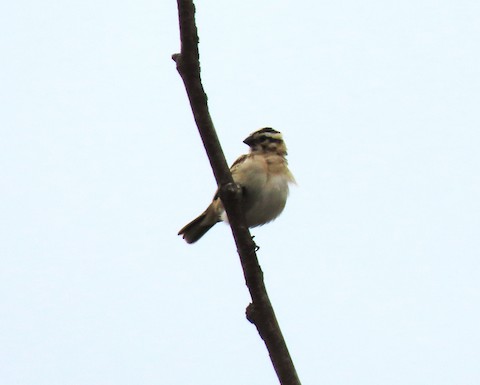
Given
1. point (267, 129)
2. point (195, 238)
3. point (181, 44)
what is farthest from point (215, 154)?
point (195, 238)

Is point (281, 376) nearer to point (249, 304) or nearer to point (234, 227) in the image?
point (249, 304)

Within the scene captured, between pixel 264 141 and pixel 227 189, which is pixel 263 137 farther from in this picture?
pixel 227 189

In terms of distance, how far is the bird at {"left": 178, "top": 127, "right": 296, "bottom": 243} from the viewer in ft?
23.6

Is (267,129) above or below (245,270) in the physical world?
above

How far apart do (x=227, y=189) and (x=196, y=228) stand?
483cm

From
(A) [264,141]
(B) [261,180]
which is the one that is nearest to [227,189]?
(B) [261,180]

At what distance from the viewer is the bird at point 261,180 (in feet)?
23.6

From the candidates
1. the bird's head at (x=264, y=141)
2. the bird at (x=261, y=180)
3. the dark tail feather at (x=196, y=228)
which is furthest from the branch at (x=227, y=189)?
the dark tail feather at (x=196, y=228)

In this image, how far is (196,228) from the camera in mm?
8453

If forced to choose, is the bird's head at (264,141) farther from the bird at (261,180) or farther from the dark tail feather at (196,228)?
the dark tail feather at (196,228)

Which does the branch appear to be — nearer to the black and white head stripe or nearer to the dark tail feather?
the black and white head stripe

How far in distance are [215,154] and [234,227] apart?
0.37m

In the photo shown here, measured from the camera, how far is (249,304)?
3.84m

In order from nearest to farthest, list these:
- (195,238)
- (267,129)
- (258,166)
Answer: (258,166), (267,129), (195,238)
